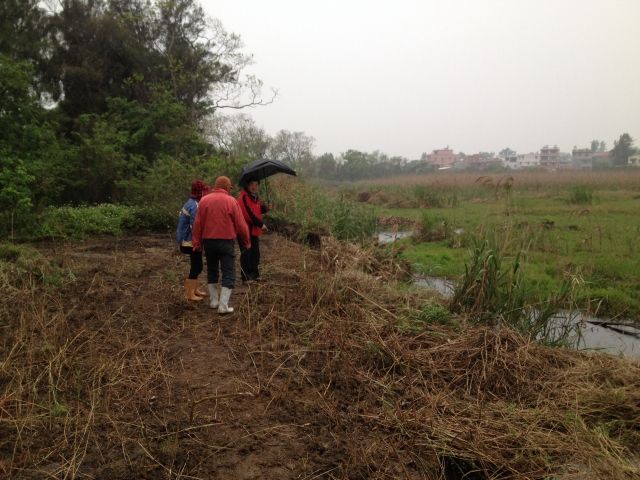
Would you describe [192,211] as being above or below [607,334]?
above

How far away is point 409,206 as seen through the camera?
2116 centimetres

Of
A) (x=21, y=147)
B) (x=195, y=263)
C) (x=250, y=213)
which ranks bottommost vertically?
(x=195, y=263)

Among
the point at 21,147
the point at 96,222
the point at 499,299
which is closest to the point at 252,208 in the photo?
the point at 499,299

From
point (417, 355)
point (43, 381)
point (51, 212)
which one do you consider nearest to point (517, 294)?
point (417, 355)

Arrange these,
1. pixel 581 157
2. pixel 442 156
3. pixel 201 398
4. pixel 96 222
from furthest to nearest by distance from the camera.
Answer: pixel 442 156
pixel 581 157
pixel 96 222
pixel 201 398

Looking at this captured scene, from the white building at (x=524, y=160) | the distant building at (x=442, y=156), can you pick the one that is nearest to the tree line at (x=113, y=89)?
the white building at (x=524, y=160)

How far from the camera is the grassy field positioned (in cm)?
714

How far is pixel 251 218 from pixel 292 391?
9.54ft

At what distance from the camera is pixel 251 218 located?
6043 mm

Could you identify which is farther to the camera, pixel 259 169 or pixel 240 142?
pixel 240 142

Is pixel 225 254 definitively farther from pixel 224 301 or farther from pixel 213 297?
pixel 213 297

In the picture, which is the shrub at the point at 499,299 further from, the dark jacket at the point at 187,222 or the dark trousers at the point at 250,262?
the dark jacket at the point at 187,222

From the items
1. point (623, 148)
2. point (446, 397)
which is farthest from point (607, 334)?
point (623, 148)

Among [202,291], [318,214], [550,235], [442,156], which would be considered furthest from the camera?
[442,156]
